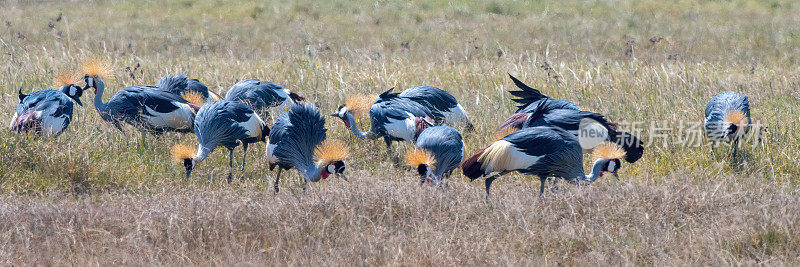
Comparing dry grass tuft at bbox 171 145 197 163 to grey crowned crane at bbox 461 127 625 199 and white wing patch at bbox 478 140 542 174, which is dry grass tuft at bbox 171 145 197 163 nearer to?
grey crowned crane at bbox 461 127 625 199

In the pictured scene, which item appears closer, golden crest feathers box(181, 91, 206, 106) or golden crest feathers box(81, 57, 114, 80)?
golden crest feathers box(181, 91, 206, 106)

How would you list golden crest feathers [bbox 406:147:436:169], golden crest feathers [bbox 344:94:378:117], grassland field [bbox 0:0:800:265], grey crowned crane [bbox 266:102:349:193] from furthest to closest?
golden crest feathers [bbox 344:94:378:117] → grey crowned crane [bbox 266:102:349:193] → golden crest feathers [bbox 406:147:436:169] → grassland field [bbox 0:0:800:265]

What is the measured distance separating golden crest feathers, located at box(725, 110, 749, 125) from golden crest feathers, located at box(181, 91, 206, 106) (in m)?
4.95

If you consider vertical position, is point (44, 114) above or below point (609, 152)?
below

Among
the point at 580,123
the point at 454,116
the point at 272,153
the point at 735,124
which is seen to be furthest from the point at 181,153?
the point at 735,124

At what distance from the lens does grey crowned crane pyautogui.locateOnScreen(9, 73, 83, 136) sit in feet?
22.1

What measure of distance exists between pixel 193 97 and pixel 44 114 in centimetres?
137

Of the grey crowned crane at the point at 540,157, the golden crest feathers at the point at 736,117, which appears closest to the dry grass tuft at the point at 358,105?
the grey crowned crane at the point at 540,157

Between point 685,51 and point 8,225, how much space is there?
12.7 metres

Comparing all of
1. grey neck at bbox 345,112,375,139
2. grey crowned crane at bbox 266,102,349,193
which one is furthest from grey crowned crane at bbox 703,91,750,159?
grey crowned crane at bbox 266,102,349,193

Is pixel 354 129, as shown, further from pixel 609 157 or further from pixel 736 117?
pixel 736 117

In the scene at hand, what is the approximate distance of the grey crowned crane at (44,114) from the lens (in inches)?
265

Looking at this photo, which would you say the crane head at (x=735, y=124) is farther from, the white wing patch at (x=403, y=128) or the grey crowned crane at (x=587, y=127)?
the white wing patch at (x=403, y=128)

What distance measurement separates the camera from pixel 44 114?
6.80m
